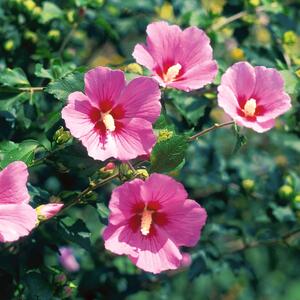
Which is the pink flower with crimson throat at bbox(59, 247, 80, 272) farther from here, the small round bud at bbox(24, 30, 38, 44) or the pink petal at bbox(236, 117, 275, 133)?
A: the pink petal at bbox(236, 117, 275, 133)

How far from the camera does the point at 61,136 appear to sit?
1.35 metres

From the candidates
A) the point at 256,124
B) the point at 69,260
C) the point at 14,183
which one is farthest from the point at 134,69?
the point at 69,260

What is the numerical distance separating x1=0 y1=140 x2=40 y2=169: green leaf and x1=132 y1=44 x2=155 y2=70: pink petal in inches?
10.6

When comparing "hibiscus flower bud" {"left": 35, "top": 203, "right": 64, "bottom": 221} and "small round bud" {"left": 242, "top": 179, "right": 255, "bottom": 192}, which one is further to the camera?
"small round bud" {"left": 242, "top": 179, "right": 255, "bottom": 192}

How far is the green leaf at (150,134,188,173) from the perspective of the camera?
1272 mm

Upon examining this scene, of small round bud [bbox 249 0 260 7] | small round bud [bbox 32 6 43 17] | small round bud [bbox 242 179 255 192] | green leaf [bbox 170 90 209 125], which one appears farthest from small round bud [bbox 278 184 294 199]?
small round bud [bbox 32 6 43 17]

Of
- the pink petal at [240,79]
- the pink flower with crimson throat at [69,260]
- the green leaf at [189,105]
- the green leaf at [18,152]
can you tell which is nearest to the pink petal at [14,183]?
the green leaf at [18,152]

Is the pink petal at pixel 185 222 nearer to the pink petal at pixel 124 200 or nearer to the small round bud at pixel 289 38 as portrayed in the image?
the pink petal at pixel 124 200

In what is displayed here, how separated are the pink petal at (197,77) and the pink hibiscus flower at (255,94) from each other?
0.11 ft

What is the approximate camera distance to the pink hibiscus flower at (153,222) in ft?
4.03

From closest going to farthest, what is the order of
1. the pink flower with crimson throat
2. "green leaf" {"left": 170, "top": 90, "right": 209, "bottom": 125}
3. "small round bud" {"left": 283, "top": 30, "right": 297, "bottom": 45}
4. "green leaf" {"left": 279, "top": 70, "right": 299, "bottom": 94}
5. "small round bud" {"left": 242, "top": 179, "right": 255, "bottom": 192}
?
"green leaf" {"left": 279, "top": 70, "right": 299, "bottom": 94}, "green leaf" {"left": 170, "top": 90, "right": 209, "bottom": 125}, "small round bud" {"left": 283, "top": 30, "right": 297, "bottom": 45}, "small round bud" {"left": 242, "top": 179, "right": 255, "bottom": 192}, the pink flower with crimson throat

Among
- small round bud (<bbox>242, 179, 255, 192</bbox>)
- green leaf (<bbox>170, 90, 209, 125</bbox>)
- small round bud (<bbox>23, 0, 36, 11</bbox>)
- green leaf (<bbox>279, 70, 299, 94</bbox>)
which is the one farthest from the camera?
small round bud (<bbox>242, 179, 255, 192</bbox>)

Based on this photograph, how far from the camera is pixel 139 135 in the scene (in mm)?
1272

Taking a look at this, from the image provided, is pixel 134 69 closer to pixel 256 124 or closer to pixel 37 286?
pixel 256 124
